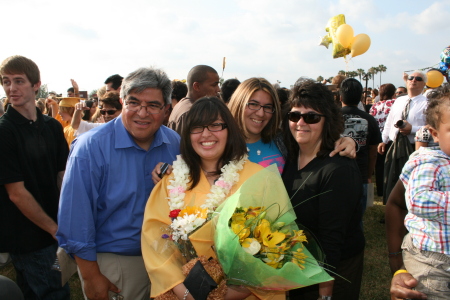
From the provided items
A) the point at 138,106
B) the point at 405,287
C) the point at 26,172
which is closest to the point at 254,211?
the point at 405,287

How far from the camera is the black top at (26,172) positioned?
2.72 metres

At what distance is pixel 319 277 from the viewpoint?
1.67 meters

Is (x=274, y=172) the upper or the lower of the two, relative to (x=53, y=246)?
upper

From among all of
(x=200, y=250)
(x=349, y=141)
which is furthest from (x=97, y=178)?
(x=349, y=141)

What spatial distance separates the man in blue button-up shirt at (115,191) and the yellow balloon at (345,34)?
20.7ft

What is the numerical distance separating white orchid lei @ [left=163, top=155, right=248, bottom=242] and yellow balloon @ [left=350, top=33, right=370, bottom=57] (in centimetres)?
644

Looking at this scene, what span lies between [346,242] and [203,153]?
1239 mm

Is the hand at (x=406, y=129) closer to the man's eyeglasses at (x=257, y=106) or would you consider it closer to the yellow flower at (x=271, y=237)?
the man's eyeglasses at (x=257, y=106)

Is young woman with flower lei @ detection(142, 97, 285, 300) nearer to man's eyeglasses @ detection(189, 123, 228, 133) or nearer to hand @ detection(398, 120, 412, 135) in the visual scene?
man's eyeglasses @ detection(189, 123, 228, 133)

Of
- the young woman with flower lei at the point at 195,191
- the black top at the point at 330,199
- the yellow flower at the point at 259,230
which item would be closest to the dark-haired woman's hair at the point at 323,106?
the black top at the point at 330,199

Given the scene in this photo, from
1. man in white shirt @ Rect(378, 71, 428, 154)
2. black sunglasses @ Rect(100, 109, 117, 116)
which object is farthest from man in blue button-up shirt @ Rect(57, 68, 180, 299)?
man in white shirt @ Rect(378, 71, 428, 154)

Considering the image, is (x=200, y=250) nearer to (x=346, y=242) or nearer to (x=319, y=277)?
(x=319, y=277)

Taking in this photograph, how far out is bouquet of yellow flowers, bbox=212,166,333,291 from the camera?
159cm

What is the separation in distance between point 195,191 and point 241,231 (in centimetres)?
66
